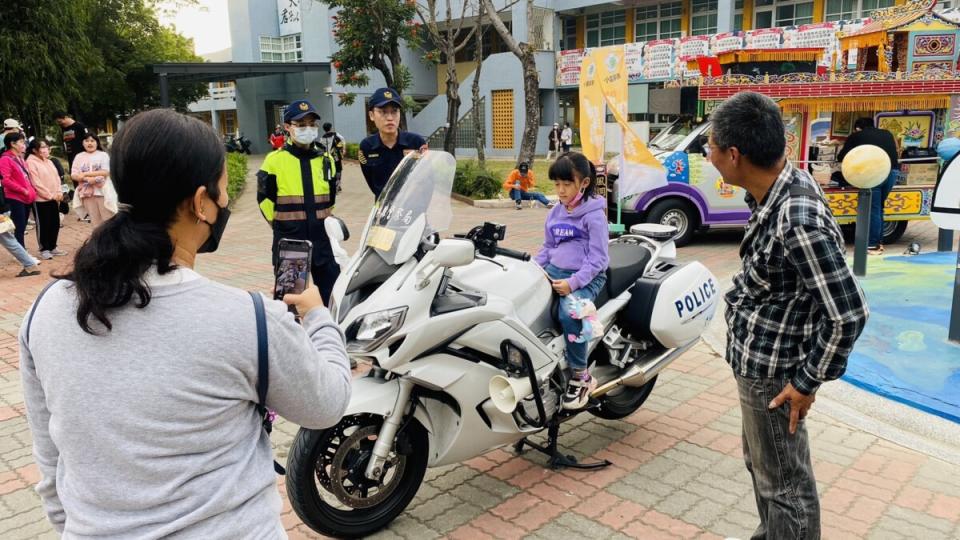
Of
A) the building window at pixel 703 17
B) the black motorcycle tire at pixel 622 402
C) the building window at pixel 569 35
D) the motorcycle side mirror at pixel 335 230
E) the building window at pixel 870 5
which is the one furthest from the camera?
the building window at pixel 569 35

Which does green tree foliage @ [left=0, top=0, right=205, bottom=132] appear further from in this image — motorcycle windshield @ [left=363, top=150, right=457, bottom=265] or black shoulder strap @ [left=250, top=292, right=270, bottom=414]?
black shoulder strap @ [left=250, top=292, right=270, bottom=414]

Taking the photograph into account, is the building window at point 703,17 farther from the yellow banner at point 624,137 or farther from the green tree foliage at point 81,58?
the yellow banner at point 624,137

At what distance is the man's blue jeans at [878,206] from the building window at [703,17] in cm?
2017

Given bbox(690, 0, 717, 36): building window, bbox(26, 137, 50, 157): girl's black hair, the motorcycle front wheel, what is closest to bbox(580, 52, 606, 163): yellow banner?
the motorcycle front wheel

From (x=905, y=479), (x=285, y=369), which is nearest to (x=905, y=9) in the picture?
(x=905, y=479)

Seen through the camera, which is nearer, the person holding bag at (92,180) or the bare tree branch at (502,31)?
the person holding bag at (92,180)

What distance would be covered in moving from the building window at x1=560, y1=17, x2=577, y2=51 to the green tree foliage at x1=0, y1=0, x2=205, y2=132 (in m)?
17.1

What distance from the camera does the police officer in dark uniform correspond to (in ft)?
17.8

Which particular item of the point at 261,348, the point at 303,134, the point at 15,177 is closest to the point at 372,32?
the point at 15,177

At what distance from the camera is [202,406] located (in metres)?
1.36

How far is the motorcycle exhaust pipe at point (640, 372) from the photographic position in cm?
392

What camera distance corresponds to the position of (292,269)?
183 centimetres

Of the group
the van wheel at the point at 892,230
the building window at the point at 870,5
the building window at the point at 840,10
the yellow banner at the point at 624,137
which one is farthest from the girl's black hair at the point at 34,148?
the building window at the point at 870,5

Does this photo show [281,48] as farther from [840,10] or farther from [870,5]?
[870,5]
